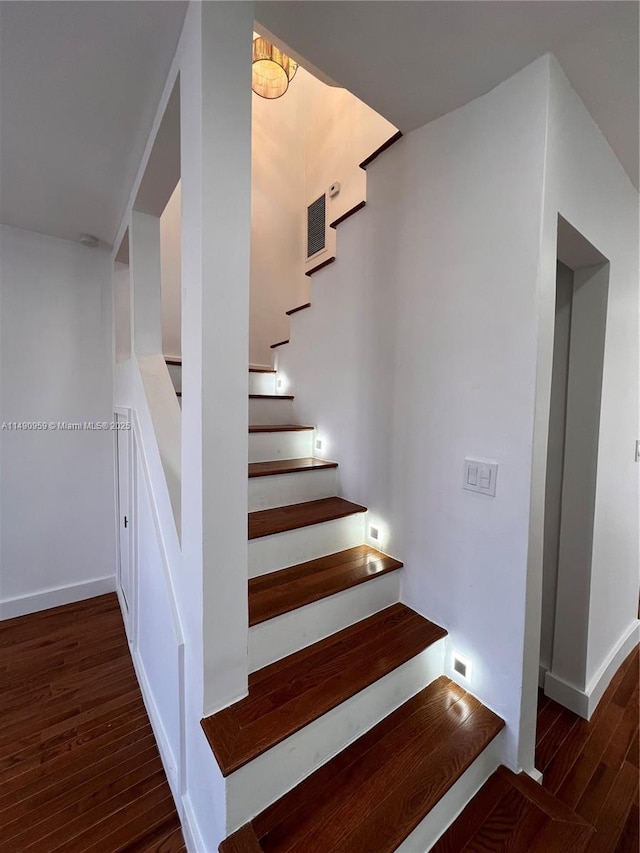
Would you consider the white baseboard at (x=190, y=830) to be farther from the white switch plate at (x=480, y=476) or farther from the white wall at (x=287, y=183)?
the white wall at (x=287, y=183)

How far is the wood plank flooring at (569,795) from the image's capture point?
1.06m

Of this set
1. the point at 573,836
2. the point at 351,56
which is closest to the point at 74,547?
the point at 573,836

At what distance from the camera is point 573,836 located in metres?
1.05

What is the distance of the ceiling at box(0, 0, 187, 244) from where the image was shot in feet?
3.21

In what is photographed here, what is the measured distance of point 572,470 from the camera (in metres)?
1.71

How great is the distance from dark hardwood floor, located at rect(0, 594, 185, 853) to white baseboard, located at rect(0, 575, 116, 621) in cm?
17

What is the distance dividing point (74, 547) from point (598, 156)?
3765mm

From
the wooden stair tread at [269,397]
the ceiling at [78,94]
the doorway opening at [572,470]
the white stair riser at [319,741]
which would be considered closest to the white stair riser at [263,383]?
the wooden stair tread at [269,397]

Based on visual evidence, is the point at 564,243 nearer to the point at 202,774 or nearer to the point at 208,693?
the point at 208,693

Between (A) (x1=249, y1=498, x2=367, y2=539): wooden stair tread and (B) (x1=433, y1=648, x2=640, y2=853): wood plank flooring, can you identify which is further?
(A) (x1=249, y1=498, x2=367, y2=539): wooden stair tread

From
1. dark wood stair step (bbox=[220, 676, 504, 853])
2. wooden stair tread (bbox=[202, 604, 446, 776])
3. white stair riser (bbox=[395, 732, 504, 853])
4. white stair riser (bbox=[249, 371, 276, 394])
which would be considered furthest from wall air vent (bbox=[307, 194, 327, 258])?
white stair riser (bbox=[395, 732, 504, 853])

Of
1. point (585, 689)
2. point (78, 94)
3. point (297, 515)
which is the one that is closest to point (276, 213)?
point (78, 94)

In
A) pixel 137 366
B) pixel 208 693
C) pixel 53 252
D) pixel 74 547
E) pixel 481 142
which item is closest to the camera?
pixel 208 693

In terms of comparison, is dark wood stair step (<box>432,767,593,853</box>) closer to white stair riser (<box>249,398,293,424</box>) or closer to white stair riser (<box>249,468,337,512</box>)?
white stair riser (<box>249,468,337,512</box>)
